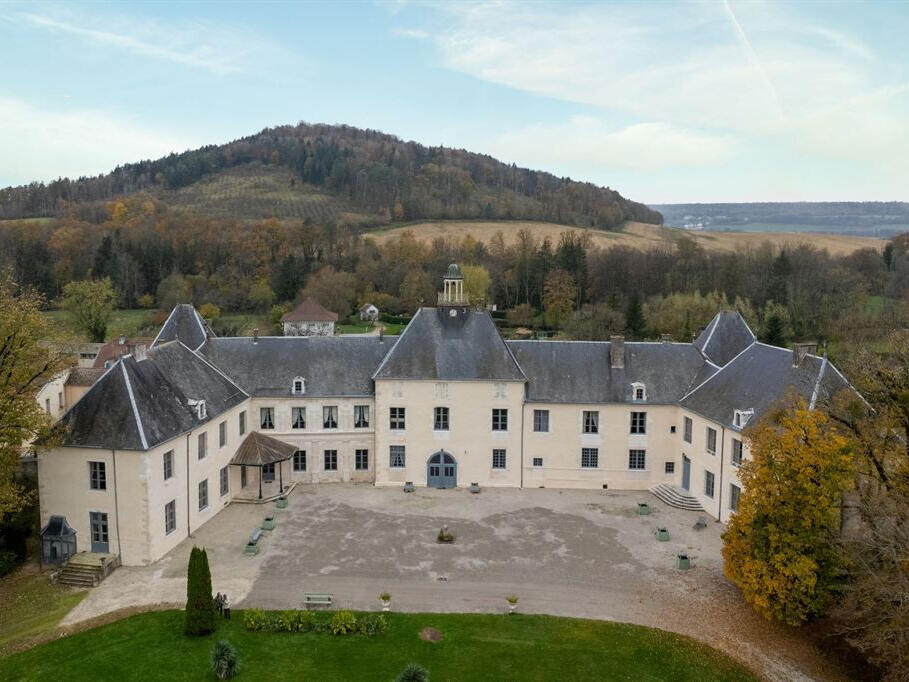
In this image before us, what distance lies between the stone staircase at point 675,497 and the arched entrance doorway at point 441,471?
11.3 meters

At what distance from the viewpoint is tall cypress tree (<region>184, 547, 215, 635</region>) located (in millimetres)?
23438

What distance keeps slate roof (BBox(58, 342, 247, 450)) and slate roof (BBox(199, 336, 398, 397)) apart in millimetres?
4921

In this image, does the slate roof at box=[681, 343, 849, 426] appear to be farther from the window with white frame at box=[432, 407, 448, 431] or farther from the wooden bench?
the wooden bench

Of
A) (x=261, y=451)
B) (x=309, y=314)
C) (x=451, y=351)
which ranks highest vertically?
(x=451, y=351)

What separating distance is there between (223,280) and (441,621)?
78351mm

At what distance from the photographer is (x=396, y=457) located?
40031 mm

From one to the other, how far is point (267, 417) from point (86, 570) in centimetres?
1378

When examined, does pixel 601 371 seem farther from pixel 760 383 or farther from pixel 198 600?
pixel 198 600

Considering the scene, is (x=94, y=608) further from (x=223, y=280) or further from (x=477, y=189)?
(x=477, y=189)

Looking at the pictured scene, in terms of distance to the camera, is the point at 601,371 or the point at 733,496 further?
the point at 601,371

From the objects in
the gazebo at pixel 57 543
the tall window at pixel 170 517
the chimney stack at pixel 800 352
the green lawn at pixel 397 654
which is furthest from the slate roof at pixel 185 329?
the chimney stack at pixel 800 352

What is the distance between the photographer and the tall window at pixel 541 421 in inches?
1569

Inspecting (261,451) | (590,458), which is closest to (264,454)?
(261,451)

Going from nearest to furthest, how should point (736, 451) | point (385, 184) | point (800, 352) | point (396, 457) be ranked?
point (800, 352), point (736, 451), point (396, 457), point (385, 184)
